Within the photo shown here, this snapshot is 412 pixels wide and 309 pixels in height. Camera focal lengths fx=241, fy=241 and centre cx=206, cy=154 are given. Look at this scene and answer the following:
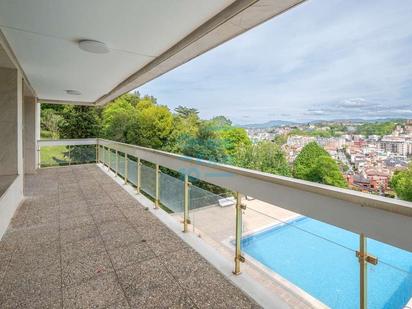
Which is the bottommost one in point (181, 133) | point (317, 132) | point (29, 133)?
point (29, 133)

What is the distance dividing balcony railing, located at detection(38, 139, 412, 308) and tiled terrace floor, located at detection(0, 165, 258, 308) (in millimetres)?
402

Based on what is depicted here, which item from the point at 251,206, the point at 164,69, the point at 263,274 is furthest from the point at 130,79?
the point at 263,274

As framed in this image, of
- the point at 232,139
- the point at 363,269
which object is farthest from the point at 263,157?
the point at 363,269

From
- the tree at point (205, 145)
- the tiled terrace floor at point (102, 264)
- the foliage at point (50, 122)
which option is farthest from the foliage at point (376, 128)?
the foliage at point (50, 122)

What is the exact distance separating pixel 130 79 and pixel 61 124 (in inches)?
451

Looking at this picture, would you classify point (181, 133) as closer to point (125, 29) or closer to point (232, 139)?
point (232, 139)

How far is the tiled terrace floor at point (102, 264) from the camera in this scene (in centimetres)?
196

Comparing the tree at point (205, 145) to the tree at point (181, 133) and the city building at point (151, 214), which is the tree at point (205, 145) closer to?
the tree at point (181, 133)

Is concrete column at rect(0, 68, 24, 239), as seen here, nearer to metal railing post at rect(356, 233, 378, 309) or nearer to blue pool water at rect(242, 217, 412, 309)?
blue pool water at rect(242, 217, 412, 309)

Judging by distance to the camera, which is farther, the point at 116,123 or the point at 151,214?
the point at 116,123

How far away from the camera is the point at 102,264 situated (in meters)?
2.45

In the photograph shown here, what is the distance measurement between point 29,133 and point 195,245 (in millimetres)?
7096

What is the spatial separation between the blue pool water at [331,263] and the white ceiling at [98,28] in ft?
6.76

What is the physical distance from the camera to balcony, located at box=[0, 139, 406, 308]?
1461 mm
